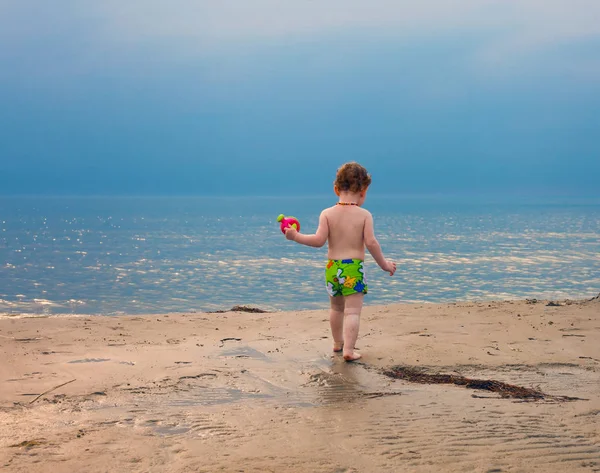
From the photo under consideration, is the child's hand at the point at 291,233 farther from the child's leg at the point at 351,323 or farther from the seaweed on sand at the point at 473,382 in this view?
the seaweed on sand at the point at 473,382

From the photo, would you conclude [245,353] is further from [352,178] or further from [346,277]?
[352,178]

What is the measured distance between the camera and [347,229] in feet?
22.6

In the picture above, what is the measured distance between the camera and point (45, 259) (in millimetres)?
36531

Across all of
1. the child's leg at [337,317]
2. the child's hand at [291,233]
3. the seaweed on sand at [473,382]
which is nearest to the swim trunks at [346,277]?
the child's leg at [337,317]

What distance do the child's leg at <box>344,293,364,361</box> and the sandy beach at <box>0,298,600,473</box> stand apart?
178 millimetres

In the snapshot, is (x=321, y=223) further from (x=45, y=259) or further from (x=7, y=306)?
(x=45, y=259)

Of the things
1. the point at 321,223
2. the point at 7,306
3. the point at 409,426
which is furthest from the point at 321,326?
the point at 7,306

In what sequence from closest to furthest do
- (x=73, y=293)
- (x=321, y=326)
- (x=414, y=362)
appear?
(x=414, y=362) < (x=321, y=326) < (x=73, y=293)

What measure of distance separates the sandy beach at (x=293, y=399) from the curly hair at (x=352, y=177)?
1848 mm

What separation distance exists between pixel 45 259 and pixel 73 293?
54.7ft

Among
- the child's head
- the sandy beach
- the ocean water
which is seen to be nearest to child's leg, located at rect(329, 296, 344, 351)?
the sandy beach

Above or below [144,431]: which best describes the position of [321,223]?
above

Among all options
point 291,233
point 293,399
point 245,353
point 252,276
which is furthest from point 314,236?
point 252,276

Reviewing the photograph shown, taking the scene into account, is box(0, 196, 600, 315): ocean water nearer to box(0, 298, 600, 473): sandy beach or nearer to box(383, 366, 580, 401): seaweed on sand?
box(0, 298, 600, 473): sandy beach
